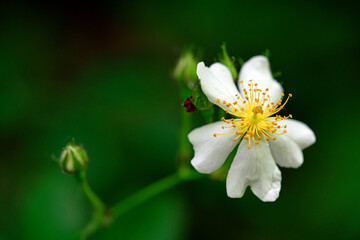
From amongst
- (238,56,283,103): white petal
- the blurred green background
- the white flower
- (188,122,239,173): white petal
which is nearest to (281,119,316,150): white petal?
the white flower

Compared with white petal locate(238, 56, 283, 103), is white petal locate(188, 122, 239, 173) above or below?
below

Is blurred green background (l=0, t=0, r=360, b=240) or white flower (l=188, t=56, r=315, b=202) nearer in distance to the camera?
white flower (l=188, t=56, r=315, b=202)

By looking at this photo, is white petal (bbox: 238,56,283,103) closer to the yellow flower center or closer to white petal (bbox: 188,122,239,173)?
the yellow flower center

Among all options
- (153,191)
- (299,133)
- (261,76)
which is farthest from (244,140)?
(153,191)

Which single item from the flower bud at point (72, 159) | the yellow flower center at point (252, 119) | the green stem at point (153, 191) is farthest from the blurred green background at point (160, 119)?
the yellow flower center at point (252, 119)

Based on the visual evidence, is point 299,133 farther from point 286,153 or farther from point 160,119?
point 160,119

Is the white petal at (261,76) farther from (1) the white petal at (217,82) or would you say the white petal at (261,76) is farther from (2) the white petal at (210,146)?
(2) the white petal at (210,146)

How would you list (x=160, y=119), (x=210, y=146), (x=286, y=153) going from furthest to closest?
(x=160, y=119) < (x=286, y=153) < (x=210, y=146)
